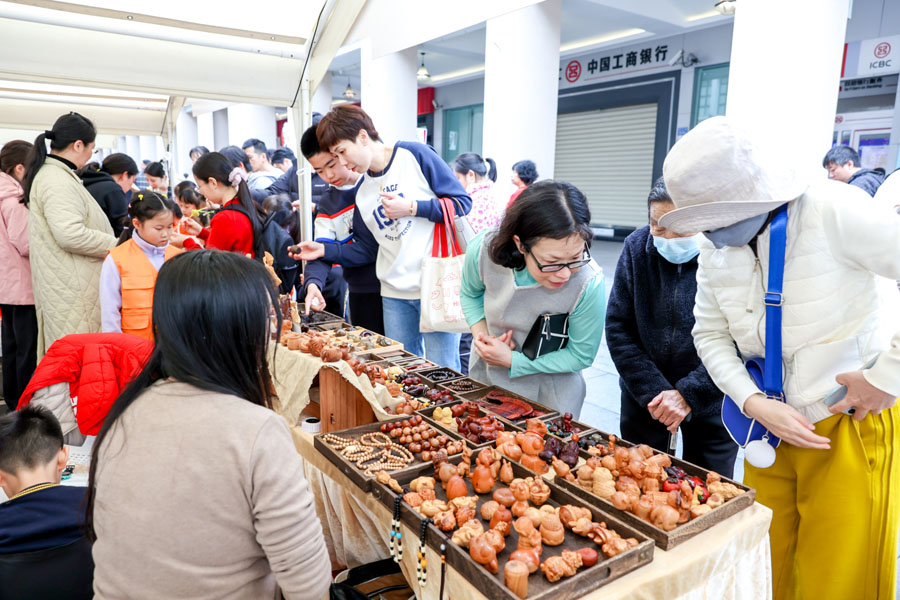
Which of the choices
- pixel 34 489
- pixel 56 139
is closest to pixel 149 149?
pixel 56 139

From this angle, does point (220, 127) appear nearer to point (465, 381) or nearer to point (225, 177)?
point (225, 177)

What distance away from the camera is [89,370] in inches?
99.5

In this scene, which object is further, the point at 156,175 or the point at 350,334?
the point at 156,175

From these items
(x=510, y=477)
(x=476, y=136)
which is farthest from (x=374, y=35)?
(x=476, y=136)

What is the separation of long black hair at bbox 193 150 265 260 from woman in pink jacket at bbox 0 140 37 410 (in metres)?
1.19

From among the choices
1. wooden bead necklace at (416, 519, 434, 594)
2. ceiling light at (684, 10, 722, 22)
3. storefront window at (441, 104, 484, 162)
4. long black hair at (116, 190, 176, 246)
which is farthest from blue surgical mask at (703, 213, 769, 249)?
storefront window at (441, 104, 484, 162)

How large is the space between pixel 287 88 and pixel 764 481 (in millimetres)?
2860

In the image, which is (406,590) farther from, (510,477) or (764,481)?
(764,481)

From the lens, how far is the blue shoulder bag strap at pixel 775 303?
1389mm

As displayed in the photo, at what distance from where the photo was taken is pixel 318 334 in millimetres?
2688

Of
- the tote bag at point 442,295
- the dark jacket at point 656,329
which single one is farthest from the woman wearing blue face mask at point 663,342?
the tote bag at point 442,295

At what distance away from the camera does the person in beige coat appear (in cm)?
311

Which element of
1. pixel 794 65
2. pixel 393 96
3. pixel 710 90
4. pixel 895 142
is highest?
pixel 710 90

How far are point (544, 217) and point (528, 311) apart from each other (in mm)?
382
